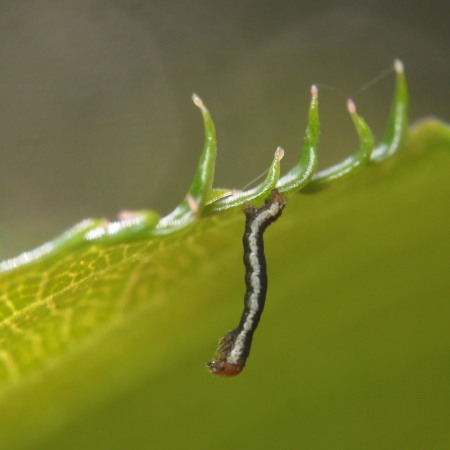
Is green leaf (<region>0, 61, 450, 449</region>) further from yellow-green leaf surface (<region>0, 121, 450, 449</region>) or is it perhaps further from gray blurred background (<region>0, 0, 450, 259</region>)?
gray blurred background (<region>0, 0, 450, 259</region>)

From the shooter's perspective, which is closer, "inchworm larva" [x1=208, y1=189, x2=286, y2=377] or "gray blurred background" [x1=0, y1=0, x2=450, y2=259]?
"inchworm larva" [x1=208, y1=189, x2=286, y2=377]

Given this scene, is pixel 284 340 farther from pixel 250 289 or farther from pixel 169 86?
pixel 169 86

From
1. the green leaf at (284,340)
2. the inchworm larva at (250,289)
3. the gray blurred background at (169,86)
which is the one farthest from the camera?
the gray blurred background at (169,86)

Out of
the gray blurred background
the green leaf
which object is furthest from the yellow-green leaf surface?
the gray blurred background

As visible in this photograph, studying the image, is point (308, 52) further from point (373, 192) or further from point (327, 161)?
point (373, 192)

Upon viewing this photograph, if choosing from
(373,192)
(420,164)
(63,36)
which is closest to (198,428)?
(373,192)

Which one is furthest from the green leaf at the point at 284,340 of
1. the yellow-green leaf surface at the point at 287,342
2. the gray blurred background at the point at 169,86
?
the gray blurred background at the point at 169,86

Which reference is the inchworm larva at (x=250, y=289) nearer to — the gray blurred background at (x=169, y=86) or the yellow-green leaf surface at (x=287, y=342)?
the yellow-green leaf surface at (x=287, y=342)
